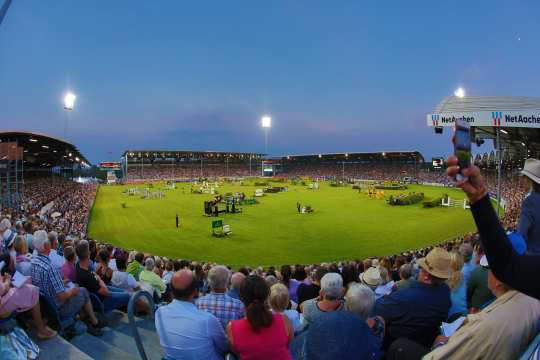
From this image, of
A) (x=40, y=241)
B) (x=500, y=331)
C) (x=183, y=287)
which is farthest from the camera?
(x=40, y=241)

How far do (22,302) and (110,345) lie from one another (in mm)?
1404

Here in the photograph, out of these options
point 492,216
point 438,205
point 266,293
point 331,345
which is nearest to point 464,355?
point 492,216

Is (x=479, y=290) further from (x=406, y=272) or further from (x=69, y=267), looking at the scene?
(x=69, y=267)

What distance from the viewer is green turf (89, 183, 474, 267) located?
19.5 m

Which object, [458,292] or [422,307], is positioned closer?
[422,307]

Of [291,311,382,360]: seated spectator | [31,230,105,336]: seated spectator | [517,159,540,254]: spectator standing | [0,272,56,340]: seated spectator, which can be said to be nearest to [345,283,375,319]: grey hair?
[291,311,382,360]: seated spectator

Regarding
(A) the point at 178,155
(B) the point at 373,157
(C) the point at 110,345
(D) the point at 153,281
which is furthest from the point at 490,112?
(A) the point at 178,155

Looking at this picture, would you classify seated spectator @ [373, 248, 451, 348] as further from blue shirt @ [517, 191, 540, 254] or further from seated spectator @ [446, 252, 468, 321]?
blue shirt @ [517, 191, 540, 254]

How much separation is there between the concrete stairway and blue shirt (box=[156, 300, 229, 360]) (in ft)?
4.92

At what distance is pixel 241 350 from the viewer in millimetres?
3381

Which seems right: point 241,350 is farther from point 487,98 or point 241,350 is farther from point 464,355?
point 487,98

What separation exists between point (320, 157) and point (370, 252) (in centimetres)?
10532

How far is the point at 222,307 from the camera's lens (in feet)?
13.9

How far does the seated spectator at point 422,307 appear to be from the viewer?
12.5ft
